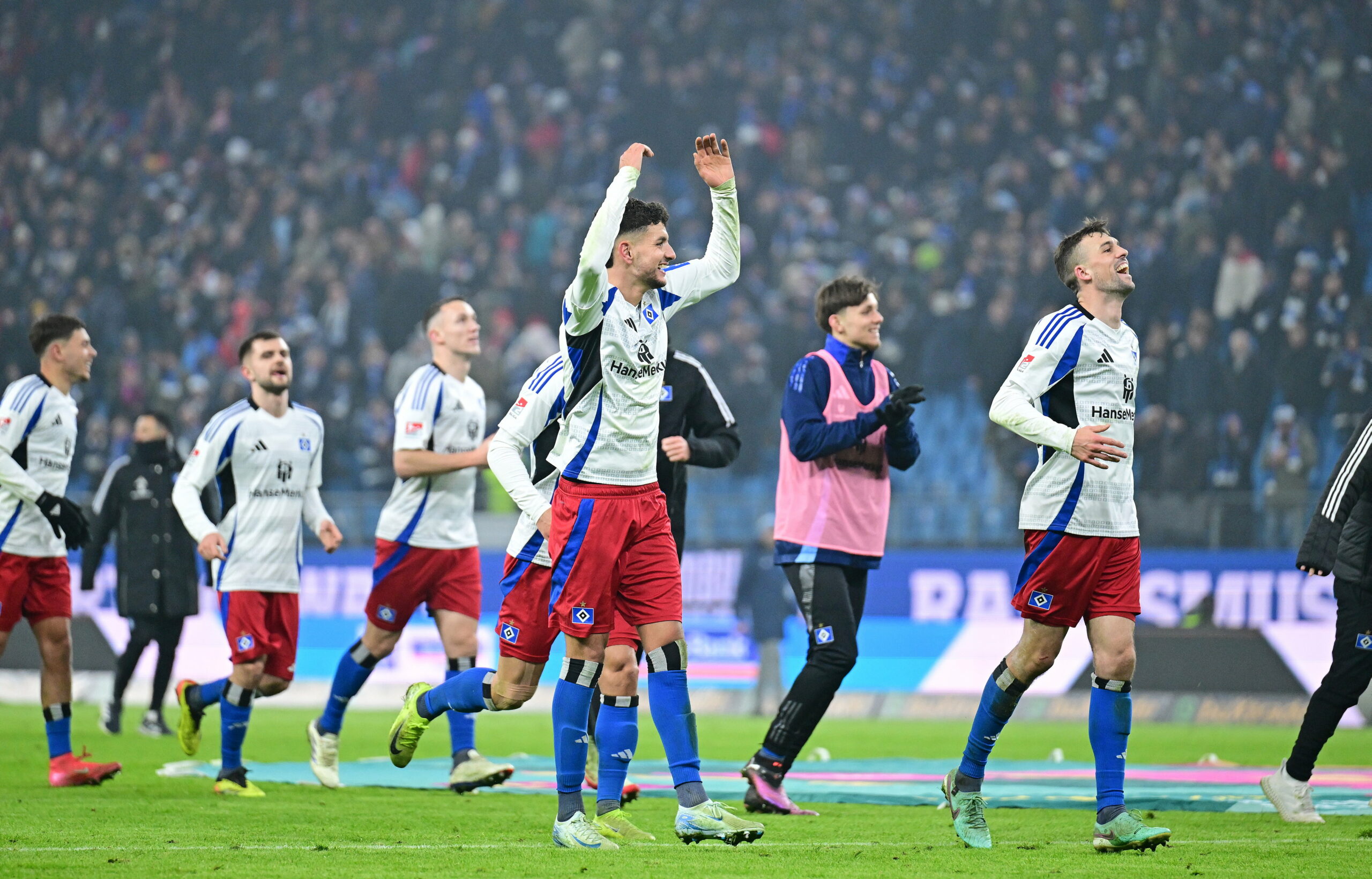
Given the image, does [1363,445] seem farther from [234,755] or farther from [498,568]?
[498,568]

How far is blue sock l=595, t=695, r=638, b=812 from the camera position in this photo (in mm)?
5703

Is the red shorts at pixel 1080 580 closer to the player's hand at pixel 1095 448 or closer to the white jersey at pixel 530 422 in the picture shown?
the player's hand at pixel 1095 448

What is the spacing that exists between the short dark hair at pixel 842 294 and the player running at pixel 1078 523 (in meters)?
1.70

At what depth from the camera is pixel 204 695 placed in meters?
8.34

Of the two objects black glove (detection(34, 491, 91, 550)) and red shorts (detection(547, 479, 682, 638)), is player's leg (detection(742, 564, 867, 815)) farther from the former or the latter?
black glove (detection(34, 491, 91, 550))

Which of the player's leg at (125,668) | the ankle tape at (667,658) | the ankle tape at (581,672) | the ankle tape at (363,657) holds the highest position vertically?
the ankle tape at (667,658)

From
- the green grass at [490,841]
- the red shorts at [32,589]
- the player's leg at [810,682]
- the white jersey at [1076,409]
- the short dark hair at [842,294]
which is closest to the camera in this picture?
the green grass at [490,841]

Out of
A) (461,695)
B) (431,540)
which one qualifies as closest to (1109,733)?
(461,695)

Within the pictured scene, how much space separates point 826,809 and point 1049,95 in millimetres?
15959

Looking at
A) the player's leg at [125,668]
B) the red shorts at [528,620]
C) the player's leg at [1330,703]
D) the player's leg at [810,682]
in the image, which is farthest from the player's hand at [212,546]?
the player's leg at [1330,703]

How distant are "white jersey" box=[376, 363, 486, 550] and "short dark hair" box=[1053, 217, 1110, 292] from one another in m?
3.57

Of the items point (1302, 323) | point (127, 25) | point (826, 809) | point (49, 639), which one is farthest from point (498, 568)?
point (127, 25)

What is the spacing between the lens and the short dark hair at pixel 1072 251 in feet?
20.4

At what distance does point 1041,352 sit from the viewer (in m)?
5.94
